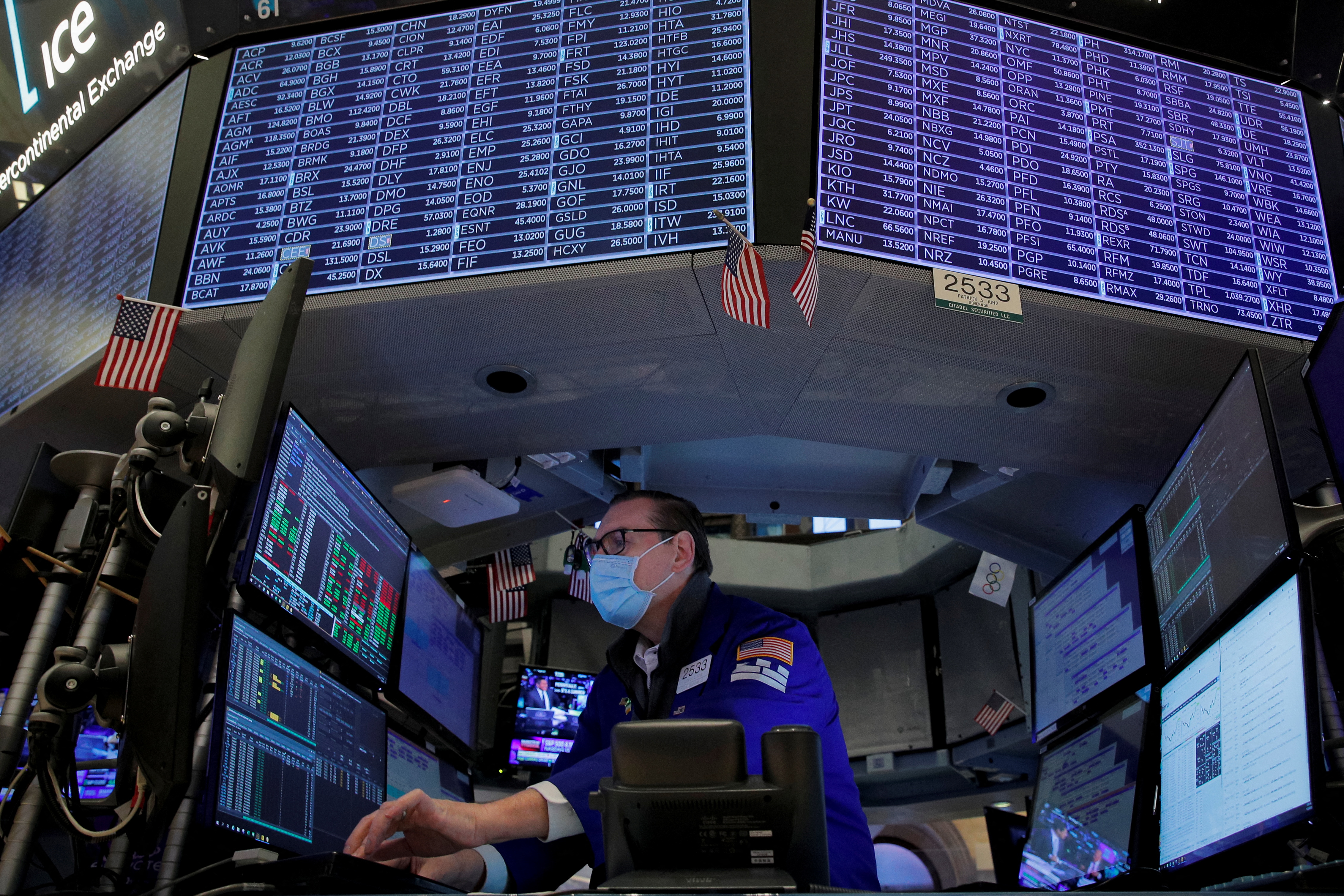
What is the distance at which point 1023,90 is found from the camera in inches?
140

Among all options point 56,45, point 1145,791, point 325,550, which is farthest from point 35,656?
point 56,45

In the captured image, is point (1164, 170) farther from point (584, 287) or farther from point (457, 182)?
point (457, 182)

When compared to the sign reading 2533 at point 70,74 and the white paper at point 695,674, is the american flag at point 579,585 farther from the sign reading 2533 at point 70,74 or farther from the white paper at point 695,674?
the white paper at point 695,674

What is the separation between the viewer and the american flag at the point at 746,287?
2971 mm

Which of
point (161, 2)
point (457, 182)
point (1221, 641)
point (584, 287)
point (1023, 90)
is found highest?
point (161, 2)

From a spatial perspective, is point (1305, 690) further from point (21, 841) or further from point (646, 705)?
point (21, 841)

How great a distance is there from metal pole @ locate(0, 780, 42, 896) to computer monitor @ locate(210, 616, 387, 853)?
34 cm

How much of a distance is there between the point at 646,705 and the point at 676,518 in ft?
2.40

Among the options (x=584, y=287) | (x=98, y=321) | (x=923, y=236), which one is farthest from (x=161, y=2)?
(x=923, y=236)

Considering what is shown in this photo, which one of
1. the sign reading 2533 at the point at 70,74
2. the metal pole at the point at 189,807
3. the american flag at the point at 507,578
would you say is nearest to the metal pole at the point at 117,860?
the metal pole at the point at 189,807

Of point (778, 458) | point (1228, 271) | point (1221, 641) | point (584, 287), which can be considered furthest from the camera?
point (778, 458)

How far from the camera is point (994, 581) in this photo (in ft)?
20.1

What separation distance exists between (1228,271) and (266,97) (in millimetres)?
3517

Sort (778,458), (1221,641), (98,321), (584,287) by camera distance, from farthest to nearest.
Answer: (778,458), (98,321), (584,287), (1221,641)
